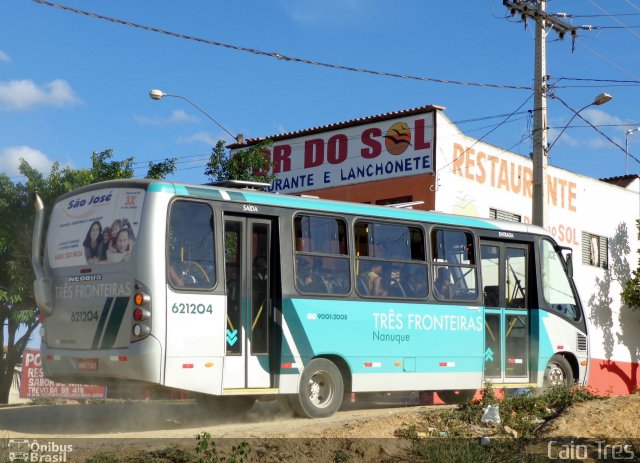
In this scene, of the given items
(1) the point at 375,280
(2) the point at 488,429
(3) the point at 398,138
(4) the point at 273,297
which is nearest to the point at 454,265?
(1) the point at 375,280

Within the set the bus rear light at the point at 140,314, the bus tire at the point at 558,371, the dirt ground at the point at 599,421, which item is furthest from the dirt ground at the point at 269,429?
the bus tire at the point at 558,371

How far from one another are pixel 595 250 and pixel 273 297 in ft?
72.4

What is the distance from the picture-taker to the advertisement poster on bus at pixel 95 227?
40.0ft

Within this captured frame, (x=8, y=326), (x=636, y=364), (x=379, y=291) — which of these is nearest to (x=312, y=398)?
(x=379, y=291)

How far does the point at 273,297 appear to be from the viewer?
13188mm

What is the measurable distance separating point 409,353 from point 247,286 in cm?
314

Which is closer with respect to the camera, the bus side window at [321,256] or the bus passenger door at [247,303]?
the bus passenger door at [247,303]

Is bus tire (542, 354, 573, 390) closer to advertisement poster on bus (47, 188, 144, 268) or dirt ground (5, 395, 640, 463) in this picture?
dirt ground (5, 395, 640, 463)

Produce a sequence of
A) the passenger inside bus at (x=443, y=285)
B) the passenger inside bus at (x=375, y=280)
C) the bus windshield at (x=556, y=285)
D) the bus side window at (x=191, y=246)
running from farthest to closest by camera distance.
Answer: the bus windshield at (x=556, y=285) < the passenger inside bus at (x=443, y=285) < the passenger inside bus at (x=375, y=280) < the bus side window at (x=191, y=246)

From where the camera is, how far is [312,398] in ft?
45.0

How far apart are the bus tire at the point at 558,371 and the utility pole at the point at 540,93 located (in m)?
5.61

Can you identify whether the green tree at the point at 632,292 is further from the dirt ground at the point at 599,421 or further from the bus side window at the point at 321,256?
the dirt ground at the point at 599,421

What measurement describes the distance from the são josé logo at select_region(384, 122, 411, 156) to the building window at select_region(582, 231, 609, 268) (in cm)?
905

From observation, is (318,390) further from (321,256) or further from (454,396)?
(454,396)
